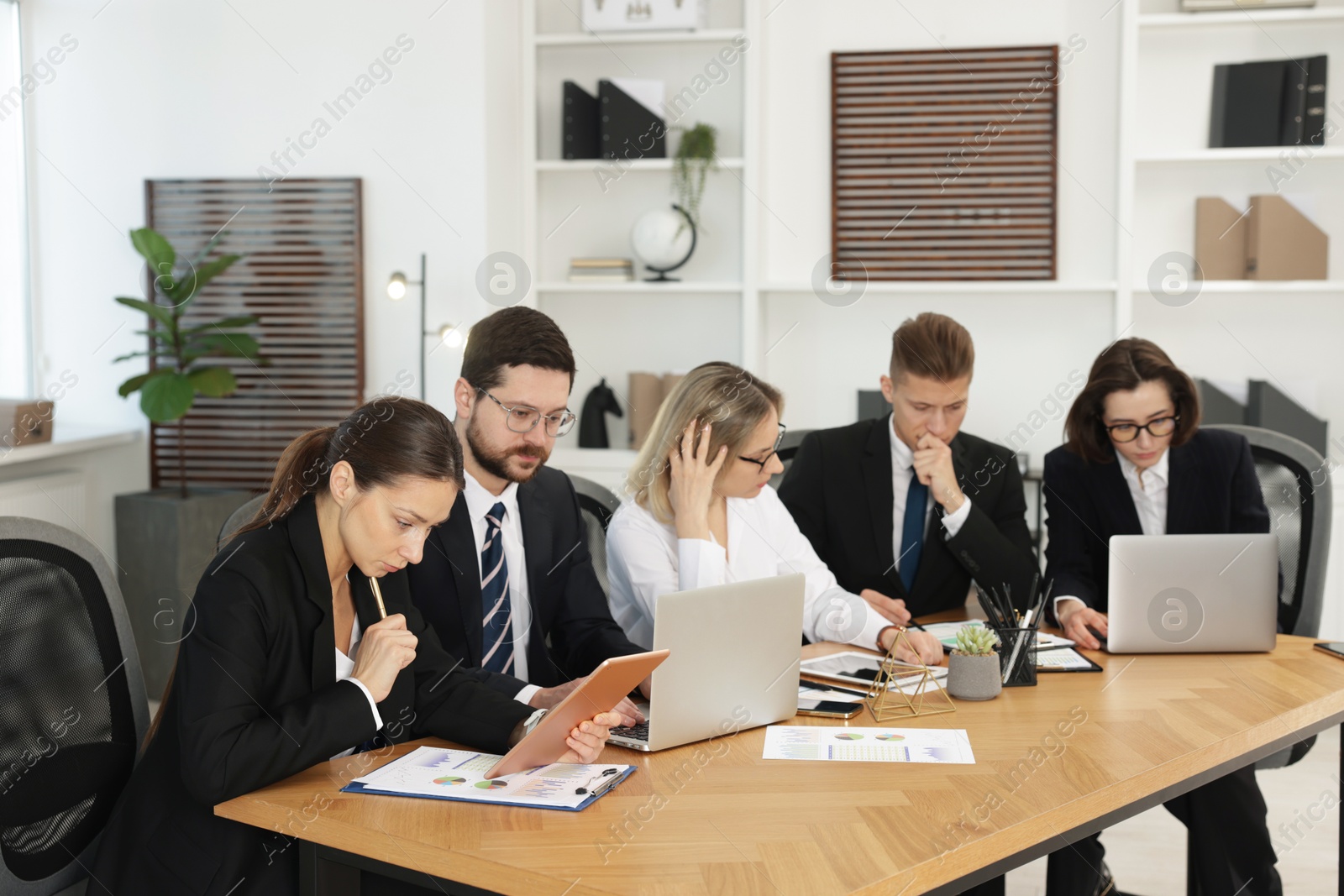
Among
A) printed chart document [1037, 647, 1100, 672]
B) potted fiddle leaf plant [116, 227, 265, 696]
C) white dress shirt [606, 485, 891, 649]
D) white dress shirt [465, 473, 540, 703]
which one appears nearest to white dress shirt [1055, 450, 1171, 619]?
Answer: printed chart document [1037, 647, 1100, 672]

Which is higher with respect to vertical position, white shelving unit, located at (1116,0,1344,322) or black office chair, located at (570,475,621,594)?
white shelving unit, located at (1116,0,1344,322)

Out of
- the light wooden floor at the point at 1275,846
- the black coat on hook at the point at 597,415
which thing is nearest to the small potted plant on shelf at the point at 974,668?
the light wooden floor at the point at 1275,846

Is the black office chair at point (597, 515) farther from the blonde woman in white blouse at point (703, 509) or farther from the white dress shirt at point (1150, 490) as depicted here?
the white dress shirt at point (1150, 490)

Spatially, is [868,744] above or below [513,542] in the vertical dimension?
below

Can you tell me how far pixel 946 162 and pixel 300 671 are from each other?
140 inches

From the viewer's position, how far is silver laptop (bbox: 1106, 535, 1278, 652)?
224 cm

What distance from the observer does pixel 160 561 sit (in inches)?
165

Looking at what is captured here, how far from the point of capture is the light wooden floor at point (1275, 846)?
9.57ft

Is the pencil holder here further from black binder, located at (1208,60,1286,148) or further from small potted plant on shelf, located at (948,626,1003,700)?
black binder, located at (1208,60,1286,148)

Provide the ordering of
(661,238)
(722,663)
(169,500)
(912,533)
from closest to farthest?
(722,663)
(912,533)
(169,500)
(661,238)

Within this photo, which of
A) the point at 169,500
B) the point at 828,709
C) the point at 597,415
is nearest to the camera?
the point at 828,709

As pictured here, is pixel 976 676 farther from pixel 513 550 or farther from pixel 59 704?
pixel 59 704

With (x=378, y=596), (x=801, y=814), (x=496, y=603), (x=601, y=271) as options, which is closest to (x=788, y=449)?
(x=496, y=603)

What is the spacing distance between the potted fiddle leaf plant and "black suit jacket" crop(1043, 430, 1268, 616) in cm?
290
